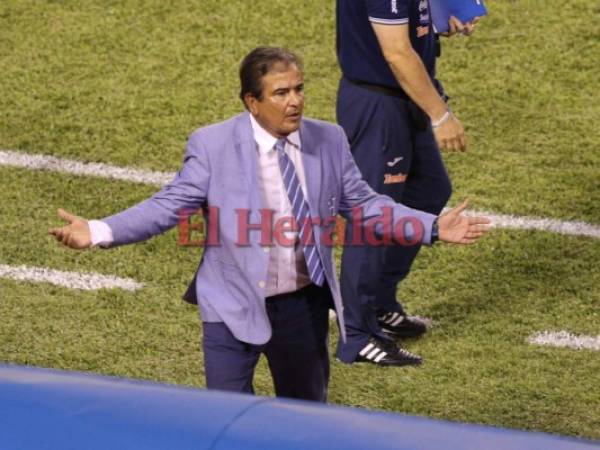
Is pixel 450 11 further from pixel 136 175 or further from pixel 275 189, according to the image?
pixel 136 175

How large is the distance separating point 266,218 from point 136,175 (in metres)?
4.05

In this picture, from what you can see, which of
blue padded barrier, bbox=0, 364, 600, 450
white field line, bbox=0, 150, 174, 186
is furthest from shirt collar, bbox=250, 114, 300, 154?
white field line, bbox=0, 150, 174, 186

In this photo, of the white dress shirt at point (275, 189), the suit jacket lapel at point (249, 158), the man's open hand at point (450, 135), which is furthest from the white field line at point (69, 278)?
the suit jacket lapel at point (249, 158)

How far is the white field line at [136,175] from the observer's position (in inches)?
351

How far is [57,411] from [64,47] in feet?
23.6

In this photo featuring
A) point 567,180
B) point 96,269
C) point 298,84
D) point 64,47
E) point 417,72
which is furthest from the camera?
point 64,47

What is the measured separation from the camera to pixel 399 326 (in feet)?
25.4

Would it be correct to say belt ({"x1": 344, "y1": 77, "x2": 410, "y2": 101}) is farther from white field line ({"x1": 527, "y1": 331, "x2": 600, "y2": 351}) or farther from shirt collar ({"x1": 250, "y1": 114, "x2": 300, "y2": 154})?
shirt collar ({"x1": 250, "y1": 114, "x2": 300, "y2": 154})

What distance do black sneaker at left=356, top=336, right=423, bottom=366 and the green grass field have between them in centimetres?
6

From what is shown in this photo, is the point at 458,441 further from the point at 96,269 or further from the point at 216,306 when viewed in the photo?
the point at 96,269

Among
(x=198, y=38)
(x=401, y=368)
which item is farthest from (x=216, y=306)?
(x=198, y=38)

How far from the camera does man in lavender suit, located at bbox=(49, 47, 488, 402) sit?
220 inches

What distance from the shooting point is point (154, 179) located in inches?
374

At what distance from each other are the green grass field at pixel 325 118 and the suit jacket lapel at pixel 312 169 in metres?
1.61
